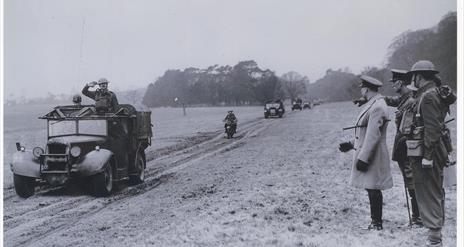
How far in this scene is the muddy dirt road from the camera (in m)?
5.04

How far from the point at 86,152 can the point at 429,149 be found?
5.81 metres

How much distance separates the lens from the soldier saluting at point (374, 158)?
5059 mm

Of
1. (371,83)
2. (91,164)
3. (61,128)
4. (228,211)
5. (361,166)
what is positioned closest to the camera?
(361,166)

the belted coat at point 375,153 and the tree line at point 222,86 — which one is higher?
the tree line at point 222,86

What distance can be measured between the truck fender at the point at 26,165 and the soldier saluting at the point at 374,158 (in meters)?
5.31

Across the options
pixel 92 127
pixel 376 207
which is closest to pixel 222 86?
pixel 92 127

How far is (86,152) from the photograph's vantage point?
27.6ft

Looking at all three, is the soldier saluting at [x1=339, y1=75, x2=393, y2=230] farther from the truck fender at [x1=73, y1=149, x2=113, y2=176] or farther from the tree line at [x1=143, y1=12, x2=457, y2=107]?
the truck fender at [x1=73, y1=149, x2=113, y2=176]

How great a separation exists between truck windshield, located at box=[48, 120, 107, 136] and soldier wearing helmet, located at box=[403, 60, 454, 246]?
581 cm

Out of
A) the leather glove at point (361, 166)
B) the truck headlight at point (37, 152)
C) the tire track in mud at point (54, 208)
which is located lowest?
the tire track in mud at point (54, 208)

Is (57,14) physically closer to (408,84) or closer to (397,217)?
(408,84)

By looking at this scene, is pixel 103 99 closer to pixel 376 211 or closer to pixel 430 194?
pixel 376 211

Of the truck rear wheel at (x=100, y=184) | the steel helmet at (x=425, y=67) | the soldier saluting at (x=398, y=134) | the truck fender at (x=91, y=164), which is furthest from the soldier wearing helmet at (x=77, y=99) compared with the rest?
the steel helmet at (x=425, y=67)

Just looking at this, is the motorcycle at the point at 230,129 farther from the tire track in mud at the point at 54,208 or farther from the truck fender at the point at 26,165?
the truck fender at the point at 26,165
